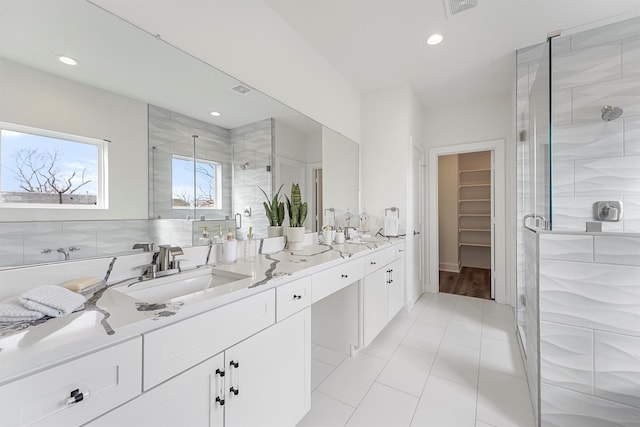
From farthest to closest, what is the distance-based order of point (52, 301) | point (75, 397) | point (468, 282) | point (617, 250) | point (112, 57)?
point (468, 282), point (617, 250), point (112, 57), point (52, 301), point (75, 397)

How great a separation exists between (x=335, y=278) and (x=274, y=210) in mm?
695

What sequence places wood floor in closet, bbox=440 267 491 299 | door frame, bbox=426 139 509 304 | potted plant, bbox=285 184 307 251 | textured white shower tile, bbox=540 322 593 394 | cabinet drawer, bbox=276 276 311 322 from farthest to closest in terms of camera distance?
wood floor in closet, bbox=440 267 491 299, door frame, bbox=426 139 509 304, potted plant, bbox=285 184 307 251, textured white shower tile, bbox=540 322 593 394, cabinet drawer, bbox=276 276 311 322

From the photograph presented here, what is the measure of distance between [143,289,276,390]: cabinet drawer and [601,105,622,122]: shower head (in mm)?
2741

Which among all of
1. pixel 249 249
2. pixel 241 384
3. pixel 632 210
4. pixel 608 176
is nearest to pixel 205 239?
pixel 249 249

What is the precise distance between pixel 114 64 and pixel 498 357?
308 cm

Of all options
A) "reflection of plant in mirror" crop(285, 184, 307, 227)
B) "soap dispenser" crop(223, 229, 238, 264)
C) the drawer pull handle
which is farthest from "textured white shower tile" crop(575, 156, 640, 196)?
the drawer pull handle

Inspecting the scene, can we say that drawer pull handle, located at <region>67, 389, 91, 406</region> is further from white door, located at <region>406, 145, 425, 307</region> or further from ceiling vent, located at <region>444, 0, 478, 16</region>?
white door, located at <region>406, 145, 425, 307</region>

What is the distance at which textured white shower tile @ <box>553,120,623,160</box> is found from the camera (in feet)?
6.38

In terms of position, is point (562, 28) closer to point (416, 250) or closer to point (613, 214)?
point (613, 214)

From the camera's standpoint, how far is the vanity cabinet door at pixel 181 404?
2.24 feet

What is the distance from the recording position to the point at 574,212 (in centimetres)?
173

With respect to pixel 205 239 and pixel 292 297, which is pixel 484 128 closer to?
pixel 292 297

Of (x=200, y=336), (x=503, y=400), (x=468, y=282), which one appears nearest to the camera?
(x=200, y=336)

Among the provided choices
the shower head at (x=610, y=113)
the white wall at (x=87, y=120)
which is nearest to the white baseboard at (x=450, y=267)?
the shower head at (x=610, y=113)
